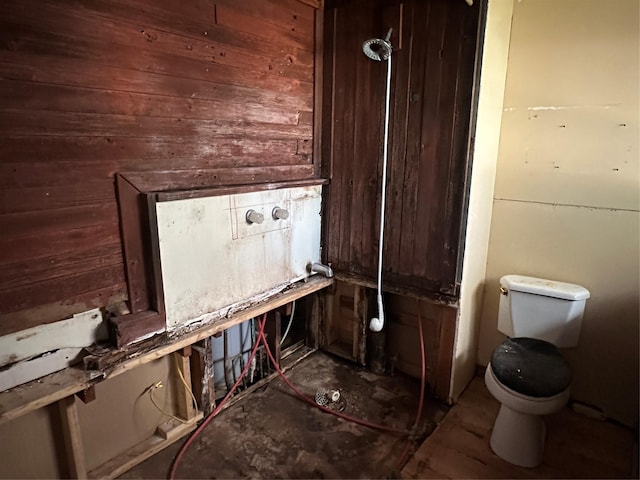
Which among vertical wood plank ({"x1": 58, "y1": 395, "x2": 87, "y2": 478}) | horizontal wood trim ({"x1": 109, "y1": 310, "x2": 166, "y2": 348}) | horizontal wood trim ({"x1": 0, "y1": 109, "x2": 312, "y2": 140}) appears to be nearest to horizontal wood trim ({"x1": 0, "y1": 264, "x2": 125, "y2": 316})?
horizontal wood trim ({"x1": 109, "y1": 310, "x2": 166, "y2": 348})

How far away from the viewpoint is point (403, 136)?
2.09 meters

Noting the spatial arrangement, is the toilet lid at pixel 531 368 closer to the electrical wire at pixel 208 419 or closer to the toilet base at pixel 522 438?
the toilet base at pixel 522 438

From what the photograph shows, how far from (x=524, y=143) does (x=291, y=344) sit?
6.00 ft

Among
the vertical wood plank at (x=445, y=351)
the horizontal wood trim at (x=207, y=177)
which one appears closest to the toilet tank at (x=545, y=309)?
the vertical wood plank at (x=445, y=351)

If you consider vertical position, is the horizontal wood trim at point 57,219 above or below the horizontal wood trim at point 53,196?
below

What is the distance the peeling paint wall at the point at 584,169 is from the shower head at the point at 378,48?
2.12 ft

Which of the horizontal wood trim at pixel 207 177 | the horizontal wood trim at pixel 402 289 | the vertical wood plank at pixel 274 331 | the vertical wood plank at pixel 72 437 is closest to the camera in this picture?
the vertical wood plank at pixel 72 437

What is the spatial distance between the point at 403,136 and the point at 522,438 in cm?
149

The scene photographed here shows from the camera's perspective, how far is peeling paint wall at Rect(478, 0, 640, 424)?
6.00ft

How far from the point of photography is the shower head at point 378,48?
1.89 metres

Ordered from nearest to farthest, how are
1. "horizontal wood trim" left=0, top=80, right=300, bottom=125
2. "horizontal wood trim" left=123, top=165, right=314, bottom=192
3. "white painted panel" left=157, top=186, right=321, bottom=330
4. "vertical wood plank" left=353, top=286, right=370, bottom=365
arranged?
1. "horizontal wood trim" left=0, top=80, right=300, bottom=125
2. "horizontal wood trim" left=123, top=165, right=314, bottom=192
3. "white painted panel" left=157, top=186, right=321, bottom=330
4. "vertical wood plank" left=353, top=286, right=370, bottom=365

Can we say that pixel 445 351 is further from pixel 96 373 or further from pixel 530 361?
pixel 96 373

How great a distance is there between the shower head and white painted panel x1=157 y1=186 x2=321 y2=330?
2.48 feet

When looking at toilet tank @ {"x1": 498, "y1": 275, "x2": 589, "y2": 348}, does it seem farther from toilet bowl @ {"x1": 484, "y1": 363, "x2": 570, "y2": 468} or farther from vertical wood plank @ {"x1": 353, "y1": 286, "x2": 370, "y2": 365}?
vertical wood plank @ {"x1": 353, "y1": 286, "x2": 370, "y2": 365}
